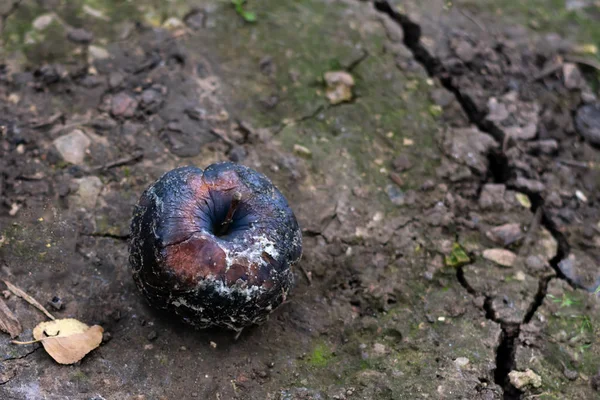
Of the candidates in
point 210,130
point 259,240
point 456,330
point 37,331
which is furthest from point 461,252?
point 37,331

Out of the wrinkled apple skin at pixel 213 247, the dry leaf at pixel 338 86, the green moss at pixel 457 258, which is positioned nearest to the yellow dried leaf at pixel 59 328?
the wrinkled apple skin at pixel 213 247

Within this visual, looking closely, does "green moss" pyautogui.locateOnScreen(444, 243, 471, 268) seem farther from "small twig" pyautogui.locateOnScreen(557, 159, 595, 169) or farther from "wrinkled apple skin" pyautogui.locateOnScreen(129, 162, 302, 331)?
"small twig" pyautogui.locateOnScreen(557, 159, 595, 169)

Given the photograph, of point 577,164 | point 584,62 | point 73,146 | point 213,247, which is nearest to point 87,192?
point 73,146

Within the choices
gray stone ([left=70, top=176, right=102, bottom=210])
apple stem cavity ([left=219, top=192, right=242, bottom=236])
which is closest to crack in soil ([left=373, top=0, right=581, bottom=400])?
apple stem cavity ([left=219, top=192, right=242, bottom=236])

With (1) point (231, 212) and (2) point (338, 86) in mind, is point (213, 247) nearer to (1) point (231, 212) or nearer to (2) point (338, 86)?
(1) point (231, 212)

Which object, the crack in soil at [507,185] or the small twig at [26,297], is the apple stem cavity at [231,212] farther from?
the crack in soil at [507,185]

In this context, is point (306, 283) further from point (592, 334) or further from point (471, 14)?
point (471, 14)
